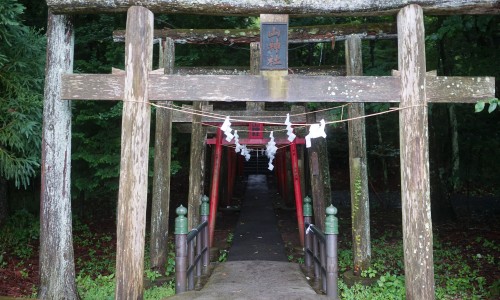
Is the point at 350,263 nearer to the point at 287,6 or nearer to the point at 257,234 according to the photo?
the point at 257,234

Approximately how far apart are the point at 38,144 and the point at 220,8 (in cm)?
399

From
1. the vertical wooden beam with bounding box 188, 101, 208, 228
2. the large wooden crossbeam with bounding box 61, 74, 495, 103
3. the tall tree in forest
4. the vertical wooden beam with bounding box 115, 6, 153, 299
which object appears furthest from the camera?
the vertical wooden beam with bounding box 188, 101, 208, 228

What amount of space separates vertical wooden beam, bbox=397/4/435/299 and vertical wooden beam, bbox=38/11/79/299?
4.06 meters

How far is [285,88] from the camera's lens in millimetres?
5164

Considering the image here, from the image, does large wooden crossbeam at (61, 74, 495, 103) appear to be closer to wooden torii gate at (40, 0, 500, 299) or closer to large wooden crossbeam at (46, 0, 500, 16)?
wooden torii gate at (40, 0, 500, 299)

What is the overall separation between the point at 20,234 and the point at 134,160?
832 cm

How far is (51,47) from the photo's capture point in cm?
589

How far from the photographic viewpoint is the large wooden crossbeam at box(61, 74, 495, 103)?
202 inches

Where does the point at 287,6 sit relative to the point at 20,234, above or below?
above

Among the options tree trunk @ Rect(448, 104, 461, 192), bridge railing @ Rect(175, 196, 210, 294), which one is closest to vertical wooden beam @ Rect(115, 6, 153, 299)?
bridge railing @ Rect(175, 196, 210, 294)

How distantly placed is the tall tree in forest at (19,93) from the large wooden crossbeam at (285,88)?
2155 millimetres

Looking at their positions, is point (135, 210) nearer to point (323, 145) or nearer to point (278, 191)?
point (323, 145)

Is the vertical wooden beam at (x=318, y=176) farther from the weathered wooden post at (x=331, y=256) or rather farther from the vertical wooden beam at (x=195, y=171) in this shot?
the weathered wooden post at (x=331, y=256)

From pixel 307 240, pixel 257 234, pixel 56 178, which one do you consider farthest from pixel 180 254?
pixel 257 234
